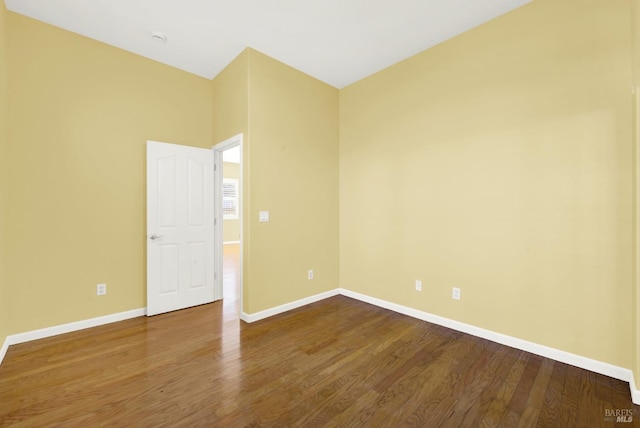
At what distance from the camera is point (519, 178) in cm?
239

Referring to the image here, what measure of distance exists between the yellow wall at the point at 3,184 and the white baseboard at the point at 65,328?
86 millimetres

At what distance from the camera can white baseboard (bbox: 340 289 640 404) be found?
6.37ft

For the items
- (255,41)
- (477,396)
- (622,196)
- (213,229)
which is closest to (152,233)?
(213,229)

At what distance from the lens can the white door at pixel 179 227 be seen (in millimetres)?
3152

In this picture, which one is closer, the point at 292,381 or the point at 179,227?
the point at 292,381

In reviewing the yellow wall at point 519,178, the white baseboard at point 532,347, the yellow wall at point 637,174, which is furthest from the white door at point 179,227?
the yellow wall at point 637,174

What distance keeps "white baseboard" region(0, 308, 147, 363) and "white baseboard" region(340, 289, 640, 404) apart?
3.06 meters

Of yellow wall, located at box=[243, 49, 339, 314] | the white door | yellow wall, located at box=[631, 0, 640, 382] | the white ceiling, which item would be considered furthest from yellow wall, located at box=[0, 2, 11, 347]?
yellow wall, located at box=[631, 0, 640, 382]

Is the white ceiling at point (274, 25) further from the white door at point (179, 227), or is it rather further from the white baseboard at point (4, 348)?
the white baseboard at point (4, 348)

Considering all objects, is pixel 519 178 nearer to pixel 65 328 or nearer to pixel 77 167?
pixel 77 167

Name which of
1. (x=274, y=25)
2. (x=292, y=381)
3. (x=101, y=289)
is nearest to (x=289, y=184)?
(x=274, y=25)

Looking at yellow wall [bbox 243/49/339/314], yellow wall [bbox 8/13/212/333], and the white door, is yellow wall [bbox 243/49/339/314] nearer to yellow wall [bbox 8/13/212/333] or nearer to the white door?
the white door

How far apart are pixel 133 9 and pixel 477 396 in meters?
4.23

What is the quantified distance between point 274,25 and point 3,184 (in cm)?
283
